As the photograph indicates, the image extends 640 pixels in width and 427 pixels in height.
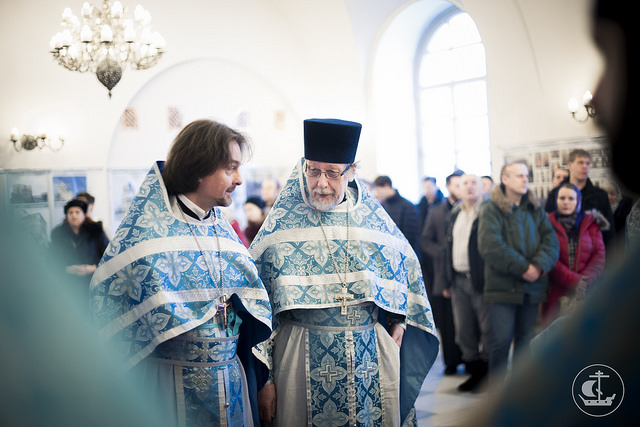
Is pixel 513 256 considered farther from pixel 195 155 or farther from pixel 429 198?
pixel 429 198

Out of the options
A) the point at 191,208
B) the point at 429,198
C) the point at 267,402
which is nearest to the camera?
the point at 191,208

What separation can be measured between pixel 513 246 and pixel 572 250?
59 centimetres

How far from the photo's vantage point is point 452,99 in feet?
38.2

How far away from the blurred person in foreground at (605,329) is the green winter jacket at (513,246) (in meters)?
4.72

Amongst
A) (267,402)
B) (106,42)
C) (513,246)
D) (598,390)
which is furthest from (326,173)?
(106,42)

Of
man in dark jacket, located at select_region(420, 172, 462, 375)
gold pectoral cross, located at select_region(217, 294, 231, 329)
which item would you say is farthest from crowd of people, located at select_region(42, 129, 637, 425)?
man in dark jacket, located at select_region(420, 172, 462, 375)

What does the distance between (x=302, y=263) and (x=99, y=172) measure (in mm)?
7838

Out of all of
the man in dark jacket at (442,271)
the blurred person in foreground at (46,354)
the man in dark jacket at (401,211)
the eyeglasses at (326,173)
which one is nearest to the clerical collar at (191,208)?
the eyeglasses at (326,173)

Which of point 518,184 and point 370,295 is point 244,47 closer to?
point 518,184

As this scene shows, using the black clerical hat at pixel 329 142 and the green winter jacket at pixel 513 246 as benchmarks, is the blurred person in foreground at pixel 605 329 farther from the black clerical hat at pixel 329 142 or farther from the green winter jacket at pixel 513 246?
the green winter jacket at pixel 513 246

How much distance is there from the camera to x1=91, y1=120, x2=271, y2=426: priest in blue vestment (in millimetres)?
2240

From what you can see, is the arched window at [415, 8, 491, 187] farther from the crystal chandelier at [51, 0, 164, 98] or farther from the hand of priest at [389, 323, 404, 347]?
the hand of priest at [389, 323, 404, 347]

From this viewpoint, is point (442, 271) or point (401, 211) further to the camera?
point (401, 211)

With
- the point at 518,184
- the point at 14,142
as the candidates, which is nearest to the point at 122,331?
the point at 518,184
